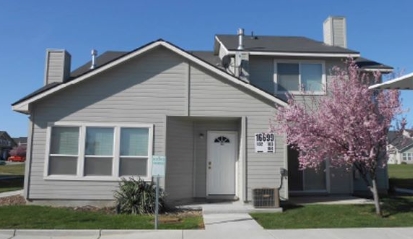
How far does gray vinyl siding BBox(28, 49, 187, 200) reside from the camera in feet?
42.9

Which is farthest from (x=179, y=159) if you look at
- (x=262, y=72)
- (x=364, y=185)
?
(x=364, y=185)

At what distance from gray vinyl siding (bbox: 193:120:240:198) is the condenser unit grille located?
2452 mm

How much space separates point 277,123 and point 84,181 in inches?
261

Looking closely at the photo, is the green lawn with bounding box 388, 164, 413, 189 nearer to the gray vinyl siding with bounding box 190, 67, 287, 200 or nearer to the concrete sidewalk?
the gray vinyl siding with bounding box 190, 67, 287, 200

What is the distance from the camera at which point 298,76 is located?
16328 mm

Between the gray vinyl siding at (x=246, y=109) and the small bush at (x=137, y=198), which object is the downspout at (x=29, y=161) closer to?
the small bush at (x=137, y=198)

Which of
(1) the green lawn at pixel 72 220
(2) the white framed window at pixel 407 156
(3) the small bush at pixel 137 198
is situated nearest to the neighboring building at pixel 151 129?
(3) the small bush at pixel 137 198

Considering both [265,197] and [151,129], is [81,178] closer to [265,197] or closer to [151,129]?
[151,129]

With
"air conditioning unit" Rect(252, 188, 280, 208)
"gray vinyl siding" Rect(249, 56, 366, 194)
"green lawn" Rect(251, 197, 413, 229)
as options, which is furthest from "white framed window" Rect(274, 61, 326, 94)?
"green lawn" Rect(251, 197, 413, 229)

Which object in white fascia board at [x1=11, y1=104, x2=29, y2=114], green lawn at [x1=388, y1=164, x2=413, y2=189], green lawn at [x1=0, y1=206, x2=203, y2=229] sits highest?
white fascia board at [x1=11, y1=104, x2=29, y2=114]

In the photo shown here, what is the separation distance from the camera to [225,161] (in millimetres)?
14688

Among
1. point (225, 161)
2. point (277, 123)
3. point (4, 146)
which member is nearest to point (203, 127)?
point (225, 161)

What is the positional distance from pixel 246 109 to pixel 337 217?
4.59 m

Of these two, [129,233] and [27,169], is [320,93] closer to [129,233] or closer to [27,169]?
[129,233]
